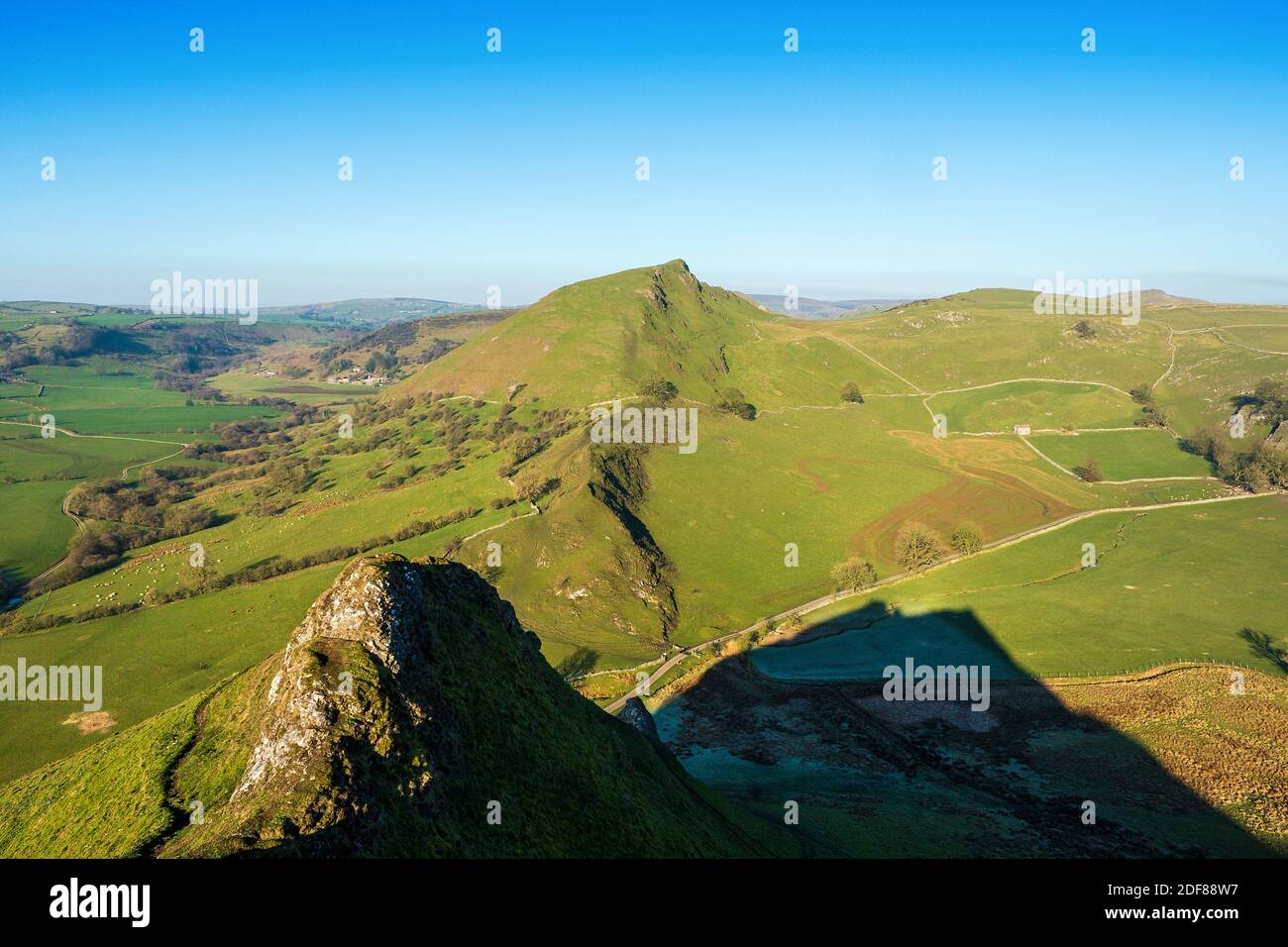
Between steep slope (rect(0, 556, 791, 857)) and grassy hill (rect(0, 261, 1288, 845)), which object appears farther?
grassy hill (rect(0, 261, 1288, 845))

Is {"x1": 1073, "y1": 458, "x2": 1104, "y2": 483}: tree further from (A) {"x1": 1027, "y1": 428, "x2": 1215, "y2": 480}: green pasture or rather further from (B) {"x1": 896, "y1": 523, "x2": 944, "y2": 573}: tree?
(B) {"x1": 896, "y1": 523, "x2": 944, "y2": 573}: tree

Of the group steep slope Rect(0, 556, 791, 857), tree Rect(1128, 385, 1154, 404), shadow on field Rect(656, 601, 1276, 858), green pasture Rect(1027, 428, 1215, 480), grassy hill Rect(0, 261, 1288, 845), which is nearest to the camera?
steep slope Rect(0, 556, 791, 857)

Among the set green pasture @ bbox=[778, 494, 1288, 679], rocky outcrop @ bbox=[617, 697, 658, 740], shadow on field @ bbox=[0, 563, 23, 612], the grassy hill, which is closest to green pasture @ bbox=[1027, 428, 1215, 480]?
the grassy hill

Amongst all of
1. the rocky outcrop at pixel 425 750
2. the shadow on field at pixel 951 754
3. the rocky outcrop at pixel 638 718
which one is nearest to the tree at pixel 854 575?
the shadow on field at pixel 951 754

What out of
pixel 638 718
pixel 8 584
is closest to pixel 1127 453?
pixel 638 718

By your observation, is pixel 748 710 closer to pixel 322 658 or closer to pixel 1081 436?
pixel 322 658
